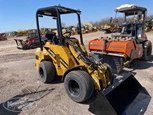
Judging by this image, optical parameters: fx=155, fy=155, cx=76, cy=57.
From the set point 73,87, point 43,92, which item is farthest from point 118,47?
point 43,92

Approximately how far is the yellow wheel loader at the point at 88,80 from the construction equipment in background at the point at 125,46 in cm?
141

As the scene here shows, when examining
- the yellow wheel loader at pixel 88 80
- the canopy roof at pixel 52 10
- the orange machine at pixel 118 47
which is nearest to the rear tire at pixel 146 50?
the orange machine at pixel 118 47

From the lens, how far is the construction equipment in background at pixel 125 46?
4992 millimetres

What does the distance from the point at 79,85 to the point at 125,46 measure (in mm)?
2345

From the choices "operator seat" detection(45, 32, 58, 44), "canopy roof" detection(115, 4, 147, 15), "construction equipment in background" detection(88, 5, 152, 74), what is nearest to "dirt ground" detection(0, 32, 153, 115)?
"construction equipment in background" detection(88, 5, 152, 74)

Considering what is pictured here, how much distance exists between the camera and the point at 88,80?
124 inches

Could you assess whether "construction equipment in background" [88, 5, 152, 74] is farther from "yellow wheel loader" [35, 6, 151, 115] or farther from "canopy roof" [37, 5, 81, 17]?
"canopy roof" [37, 5, 81, 17]

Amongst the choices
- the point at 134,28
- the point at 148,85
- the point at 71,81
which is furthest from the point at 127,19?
the point at 71,81

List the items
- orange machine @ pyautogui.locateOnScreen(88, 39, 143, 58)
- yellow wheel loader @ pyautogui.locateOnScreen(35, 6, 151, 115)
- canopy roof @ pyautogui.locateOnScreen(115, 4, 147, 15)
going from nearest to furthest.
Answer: yellow wheel loader @ pyautogui.locateOnScreen(35, 6, 151, 115) < orange machine @ pyautogui.locateOnScreen(88, 39, 143, 58) < canopy roof @ pyautogui.locateOnScreen(115, 4, 147, 15)

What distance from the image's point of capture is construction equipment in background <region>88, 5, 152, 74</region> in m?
4.99

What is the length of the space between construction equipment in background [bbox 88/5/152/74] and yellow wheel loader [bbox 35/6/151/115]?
141 centimetres

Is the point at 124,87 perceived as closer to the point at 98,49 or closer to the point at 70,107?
→ the point at 70,107

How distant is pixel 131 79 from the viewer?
363 cm

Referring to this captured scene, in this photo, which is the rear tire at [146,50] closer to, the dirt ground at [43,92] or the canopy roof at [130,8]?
the dirt ground at [43,92]
